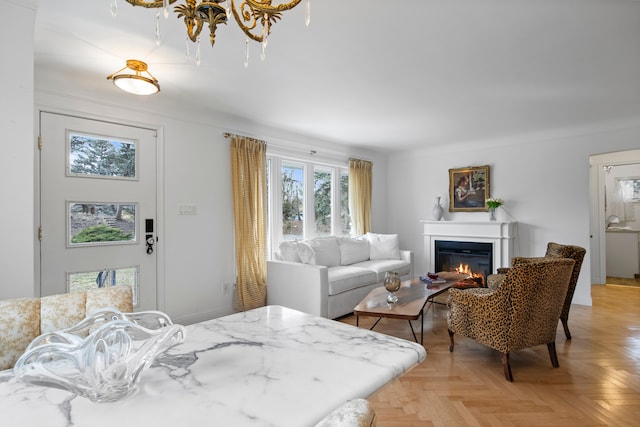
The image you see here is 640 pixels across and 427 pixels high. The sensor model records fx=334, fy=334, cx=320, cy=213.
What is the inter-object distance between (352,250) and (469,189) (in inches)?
88.1

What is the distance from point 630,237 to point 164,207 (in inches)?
306

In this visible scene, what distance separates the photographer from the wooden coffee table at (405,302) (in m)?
2.79

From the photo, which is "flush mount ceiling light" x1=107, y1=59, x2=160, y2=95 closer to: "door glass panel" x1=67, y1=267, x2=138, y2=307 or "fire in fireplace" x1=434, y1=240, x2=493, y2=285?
"door glass panel" x1=67, y1=267, x2=138, y2=307

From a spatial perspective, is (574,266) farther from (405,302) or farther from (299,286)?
(299,286)

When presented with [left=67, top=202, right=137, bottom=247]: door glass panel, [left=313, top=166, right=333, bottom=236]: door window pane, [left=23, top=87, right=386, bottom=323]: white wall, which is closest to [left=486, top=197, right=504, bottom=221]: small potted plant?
[left=313, top=166, right=333, bottom=236]: door window pane

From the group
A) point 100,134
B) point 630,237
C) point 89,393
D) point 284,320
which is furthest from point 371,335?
point 630,237

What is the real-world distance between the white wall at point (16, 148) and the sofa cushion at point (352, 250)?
359 cm

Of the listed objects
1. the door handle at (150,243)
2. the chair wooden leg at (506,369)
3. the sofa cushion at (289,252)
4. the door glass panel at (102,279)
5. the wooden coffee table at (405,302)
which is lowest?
the chair wooden leg at (506,369)

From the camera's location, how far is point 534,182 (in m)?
4.87

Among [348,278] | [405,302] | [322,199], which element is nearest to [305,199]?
[322,199]

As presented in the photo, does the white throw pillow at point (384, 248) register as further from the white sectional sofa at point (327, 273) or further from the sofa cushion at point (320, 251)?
the sofa cushion at point (320, 251)

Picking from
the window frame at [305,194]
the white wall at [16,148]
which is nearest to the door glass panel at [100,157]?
the white wall at [16,148]

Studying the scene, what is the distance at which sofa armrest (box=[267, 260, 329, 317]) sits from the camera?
364cm

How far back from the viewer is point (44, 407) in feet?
2.44
